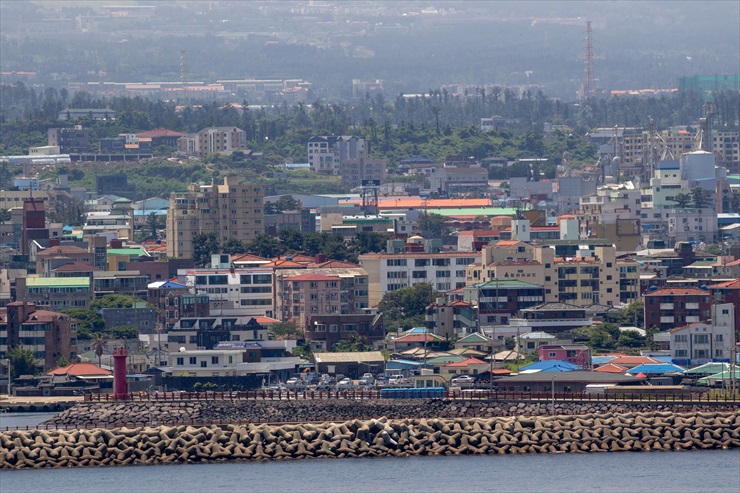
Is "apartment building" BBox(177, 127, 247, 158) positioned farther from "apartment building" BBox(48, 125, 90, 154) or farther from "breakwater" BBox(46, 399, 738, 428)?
"breakwater" BBox(46, 399, 738, 428)

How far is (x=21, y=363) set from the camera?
74000 mm

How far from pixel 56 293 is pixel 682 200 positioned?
4902 centimetres

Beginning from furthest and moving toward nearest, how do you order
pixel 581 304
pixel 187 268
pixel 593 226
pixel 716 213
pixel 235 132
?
pixel 235 132, pixel 716 213, pixel 593 226, pixel 187 268, pixel 581 304

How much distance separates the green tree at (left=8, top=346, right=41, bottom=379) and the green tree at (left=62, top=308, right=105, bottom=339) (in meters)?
5.82

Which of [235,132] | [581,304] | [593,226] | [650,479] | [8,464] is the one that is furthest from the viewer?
[235,132]

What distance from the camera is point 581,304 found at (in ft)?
289

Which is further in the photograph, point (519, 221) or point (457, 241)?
point (457, 241)

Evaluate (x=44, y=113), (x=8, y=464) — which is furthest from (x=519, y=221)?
(x=44, y=113)

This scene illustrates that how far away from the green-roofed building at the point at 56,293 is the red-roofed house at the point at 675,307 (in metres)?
20.2

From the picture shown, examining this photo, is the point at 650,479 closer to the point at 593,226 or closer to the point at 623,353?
the point at 623,353

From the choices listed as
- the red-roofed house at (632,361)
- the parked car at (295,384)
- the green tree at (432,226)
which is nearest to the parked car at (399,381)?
the parked car at (295,384)

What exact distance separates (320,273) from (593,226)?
69.1 feet

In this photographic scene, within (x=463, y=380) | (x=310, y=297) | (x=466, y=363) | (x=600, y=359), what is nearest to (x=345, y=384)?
(x=463, y=380)

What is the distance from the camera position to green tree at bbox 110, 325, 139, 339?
266 ft
